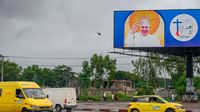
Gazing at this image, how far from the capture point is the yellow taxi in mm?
28808

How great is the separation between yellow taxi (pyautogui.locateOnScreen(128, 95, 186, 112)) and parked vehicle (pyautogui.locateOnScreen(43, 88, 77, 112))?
8.32 m

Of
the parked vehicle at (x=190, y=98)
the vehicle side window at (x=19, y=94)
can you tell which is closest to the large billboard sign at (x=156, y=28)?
the parked vehicle at (x=190, y=98)

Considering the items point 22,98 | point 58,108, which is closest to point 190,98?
point 58,108

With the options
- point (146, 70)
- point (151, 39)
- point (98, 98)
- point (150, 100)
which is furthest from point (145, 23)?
point (146, 70)

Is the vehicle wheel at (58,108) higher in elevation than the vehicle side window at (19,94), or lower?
lower

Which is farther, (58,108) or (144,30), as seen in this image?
(144,30)

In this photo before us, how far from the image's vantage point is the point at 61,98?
3709 centimetres

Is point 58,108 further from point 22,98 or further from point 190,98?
point 190,98

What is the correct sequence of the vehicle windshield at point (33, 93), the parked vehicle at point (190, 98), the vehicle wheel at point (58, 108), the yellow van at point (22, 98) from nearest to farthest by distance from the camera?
1. the yellow van at point (22, 98)
2. the vehicle windshield at point (33, 93)
3. the vehicle wheel at point (58, 108)
4. the parked vehicle at point (190, 98)

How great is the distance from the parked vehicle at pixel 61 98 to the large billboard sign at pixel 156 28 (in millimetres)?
20197

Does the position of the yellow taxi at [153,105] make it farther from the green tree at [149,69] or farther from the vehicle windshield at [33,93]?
the green tree at [149,69]

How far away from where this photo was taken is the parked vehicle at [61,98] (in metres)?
36.9

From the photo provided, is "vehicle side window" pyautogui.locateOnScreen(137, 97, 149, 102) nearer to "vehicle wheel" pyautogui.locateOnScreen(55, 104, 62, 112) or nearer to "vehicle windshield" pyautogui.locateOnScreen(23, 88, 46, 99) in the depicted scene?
"vehicle windshield" pyautogui.locateOnScreen(23, 88, 46, 99)

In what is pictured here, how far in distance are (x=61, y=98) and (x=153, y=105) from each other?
10.1 meters
